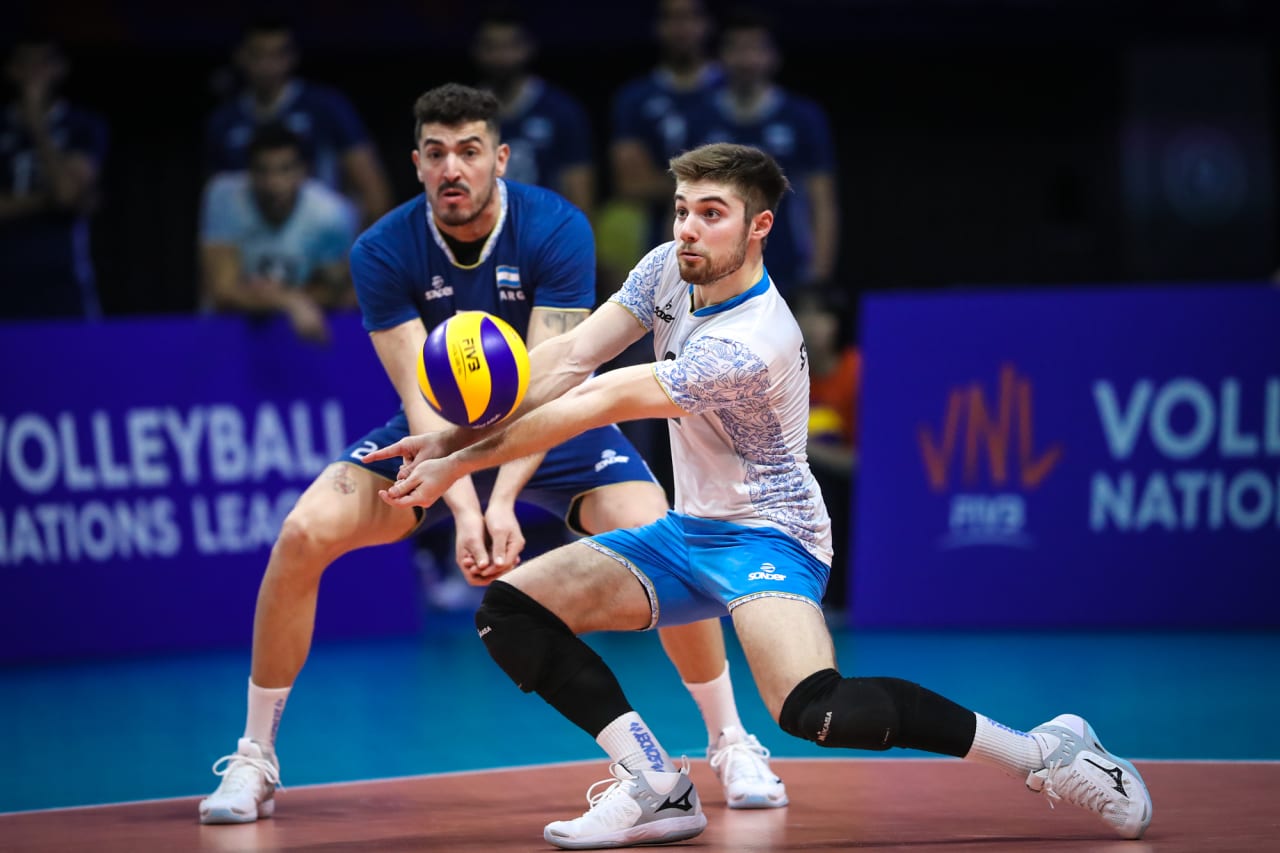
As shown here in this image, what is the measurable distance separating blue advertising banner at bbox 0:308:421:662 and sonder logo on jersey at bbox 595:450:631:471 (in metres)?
3.81

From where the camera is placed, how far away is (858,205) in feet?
48.3

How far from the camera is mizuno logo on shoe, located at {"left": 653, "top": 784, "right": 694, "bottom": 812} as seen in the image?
534cm

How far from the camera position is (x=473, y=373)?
5039mm

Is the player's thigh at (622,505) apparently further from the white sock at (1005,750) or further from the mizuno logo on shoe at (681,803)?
the white sock at (1005,750)

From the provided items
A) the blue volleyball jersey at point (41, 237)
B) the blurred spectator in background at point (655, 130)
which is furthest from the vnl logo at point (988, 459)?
the blue volleyball jersey at point (41, 237)

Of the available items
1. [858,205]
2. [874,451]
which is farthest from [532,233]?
[858,205]

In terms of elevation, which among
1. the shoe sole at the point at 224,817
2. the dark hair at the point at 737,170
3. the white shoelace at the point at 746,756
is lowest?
the shoe sole at the point at 224,817

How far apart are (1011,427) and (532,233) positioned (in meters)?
4.27

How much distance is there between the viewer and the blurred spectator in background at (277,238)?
973cm

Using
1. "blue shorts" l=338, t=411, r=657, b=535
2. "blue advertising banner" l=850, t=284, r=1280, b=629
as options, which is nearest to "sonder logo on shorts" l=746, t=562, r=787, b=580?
"blue shorts" l=338, t=411, r=657, b=535

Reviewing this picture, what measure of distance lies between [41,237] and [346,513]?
5604 millimetres

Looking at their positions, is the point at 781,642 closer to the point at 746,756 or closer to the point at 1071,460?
the point at 746,756

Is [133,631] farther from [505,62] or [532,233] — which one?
[532,233]

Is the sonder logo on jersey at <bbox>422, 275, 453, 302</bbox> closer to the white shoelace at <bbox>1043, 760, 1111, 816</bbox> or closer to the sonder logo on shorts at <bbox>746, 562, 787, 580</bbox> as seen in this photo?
the sonder logo on shorts at <bbox>746, 562, 787, 580</bbox>
